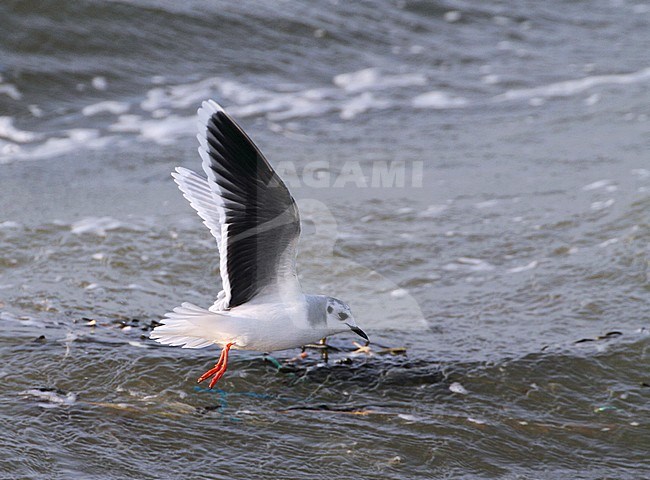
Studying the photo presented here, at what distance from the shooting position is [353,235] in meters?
7.02

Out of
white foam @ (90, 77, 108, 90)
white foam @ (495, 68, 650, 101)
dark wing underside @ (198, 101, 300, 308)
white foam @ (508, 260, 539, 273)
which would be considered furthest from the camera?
white foam @ (495, 68, 650, 101)

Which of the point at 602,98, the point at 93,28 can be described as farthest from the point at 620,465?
the point at 93,28

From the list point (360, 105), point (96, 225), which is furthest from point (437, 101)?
point (96, 225)

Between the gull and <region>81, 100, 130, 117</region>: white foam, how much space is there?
5112 millimetres

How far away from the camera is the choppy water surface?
14.2 feet

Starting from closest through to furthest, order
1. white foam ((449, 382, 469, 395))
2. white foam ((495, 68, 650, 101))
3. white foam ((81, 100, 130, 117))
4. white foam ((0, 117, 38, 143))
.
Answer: white foam ((449, 382, 469, 395)), white foam ((0, 117, 38, 143)), white foam ((81, 100, 130, 117)), white foam ((495, 68, 650, 101))

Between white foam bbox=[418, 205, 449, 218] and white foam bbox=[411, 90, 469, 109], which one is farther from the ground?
white foam bbox=[411, 90, 469, 109]

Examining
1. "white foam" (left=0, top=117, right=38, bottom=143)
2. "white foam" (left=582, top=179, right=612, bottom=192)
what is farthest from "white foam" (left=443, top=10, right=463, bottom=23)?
"white foam" (left=0, top=117, right=38, bottom=143)

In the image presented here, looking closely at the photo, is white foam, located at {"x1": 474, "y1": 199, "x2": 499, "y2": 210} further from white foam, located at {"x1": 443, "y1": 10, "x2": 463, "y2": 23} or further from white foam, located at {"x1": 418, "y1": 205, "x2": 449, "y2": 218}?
white foam, located at {"x1": 443, "y1": 10, "x2": 463, "y2": 23}

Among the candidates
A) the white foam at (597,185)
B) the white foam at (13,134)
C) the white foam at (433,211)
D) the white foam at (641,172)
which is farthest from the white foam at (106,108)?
the white foam at (641,172)

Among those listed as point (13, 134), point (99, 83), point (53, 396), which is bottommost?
point (53, 396)

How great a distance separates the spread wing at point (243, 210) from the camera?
13.0 ft

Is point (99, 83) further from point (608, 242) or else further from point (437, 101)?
point (608, 242)

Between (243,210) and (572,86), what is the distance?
7265mm
